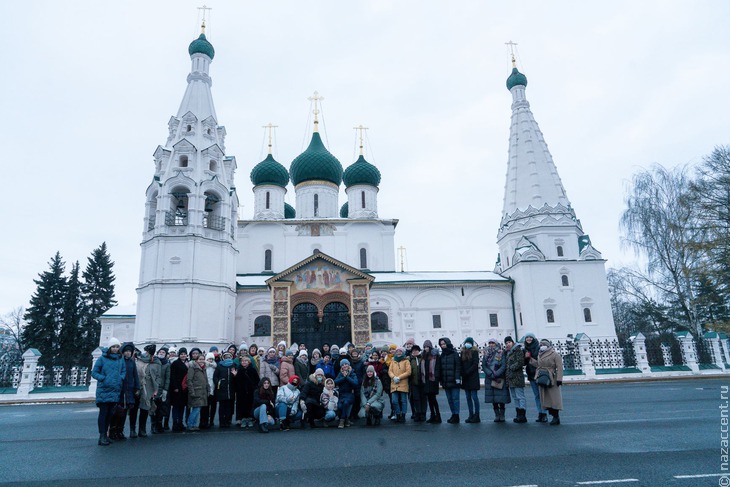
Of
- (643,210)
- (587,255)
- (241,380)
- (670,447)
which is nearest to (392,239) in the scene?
(587,255)

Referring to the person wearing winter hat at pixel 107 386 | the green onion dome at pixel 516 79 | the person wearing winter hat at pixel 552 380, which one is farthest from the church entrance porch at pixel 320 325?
the green onion dome at pixel 516 79

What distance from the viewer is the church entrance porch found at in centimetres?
2516

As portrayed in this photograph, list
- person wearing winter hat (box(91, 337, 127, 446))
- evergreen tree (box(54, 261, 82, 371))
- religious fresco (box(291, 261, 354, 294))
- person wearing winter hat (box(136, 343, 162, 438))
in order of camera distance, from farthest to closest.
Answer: evergreen tree (box(54, 261, 82, 371)) < religious fresco (box(291, 261, 354, 294)) < person wearing winter hat (box(136, 343, 162, 438)) < person wearing winter hat (box(91, 337, 127, 446))

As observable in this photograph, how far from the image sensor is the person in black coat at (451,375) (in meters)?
8.52

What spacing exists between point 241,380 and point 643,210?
26.9 meters

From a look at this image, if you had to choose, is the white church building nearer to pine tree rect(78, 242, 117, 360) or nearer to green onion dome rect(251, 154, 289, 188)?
green onion dome rect(251, 154, 289, 188)

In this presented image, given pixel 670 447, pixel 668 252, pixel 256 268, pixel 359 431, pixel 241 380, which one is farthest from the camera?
pixel 256 268

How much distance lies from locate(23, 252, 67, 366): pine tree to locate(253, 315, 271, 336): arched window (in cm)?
1566

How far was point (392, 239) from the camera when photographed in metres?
32.9

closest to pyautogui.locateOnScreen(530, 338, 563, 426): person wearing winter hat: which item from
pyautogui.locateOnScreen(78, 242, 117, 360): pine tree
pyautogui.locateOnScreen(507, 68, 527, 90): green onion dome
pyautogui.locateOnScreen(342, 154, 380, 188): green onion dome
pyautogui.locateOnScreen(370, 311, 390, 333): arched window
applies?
pyautogui.locateOnScreen(370, 311, 390, 333): arched window

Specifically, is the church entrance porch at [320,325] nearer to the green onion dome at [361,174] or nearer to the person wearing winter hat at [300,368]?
the green onion dome at [361,174]

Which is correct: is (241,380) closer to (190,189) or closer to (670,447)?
(670,447)

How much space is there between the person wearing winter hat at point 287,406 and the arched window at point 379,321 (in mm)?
19063

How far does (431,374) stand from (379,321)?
1930cm
